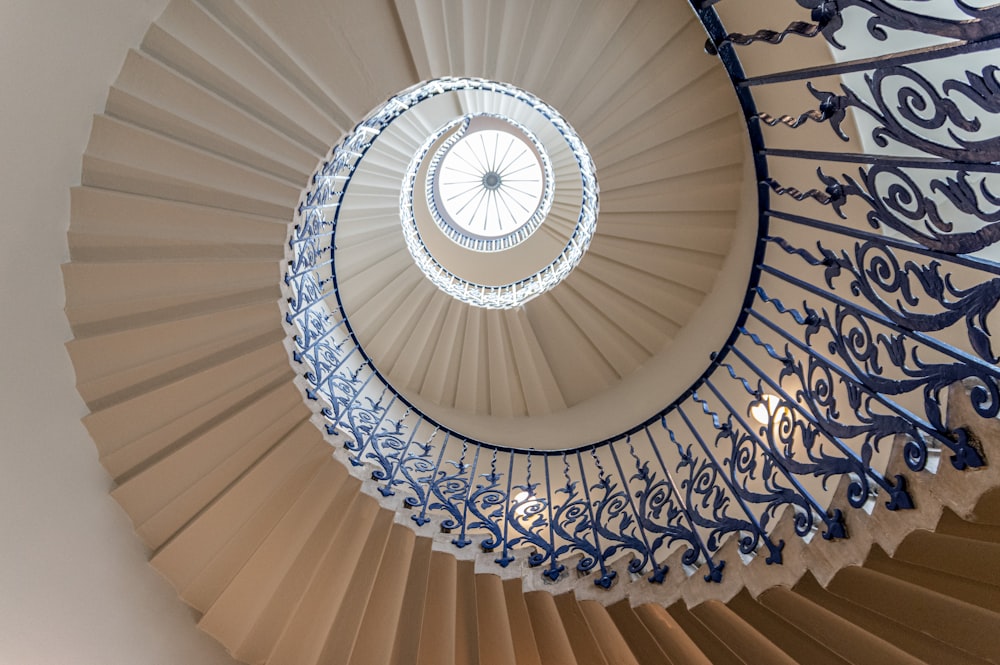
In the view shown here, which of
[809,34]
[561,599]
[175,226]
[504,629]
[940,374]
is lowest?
[504,629]

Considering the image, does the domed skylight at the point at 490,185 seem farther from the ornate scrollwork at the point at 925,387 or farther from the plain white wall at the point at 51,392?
the ornate scrollwork at the point at 925,387

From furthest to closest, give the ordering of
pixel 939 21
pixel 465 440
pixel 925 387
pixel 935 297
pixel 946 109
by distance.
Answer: pixel 465 440, pixel 925 387, pixel 935 297, pixel 946 109, pixel 939 21

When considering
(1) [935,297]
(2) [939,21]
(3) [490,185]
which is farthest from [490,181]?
(2) [939,21]

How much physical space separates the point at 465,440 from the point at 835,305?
331 centimetres

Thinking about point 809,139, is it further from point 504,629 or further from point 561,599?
point 504,629

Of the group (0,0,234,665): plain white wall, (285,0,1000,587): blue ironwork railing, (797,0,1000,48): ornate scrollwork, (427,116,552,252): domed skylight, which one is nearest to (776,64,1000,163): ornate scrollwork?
(285,0,1000,587): blue ironwork railing

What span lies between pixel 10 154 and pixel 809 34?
443cm

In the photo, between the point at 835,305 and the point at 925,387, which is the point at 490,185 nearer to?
the point at 835,305

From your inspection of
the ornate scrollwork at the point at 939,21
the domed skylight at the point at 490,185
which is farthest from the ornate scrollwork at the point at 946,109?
the domed skylight at the point at 490,185

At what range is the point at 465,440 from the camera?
5449 mm

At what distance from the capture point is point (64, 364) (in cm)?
393

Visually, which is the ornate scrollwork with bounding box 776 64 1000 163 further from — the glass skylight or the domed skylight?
the glass skylight

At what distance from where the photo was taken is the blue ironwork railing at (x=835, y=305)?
212cm

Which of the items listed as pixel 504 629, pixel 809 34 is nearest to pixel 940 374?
A: pixel 809 34
